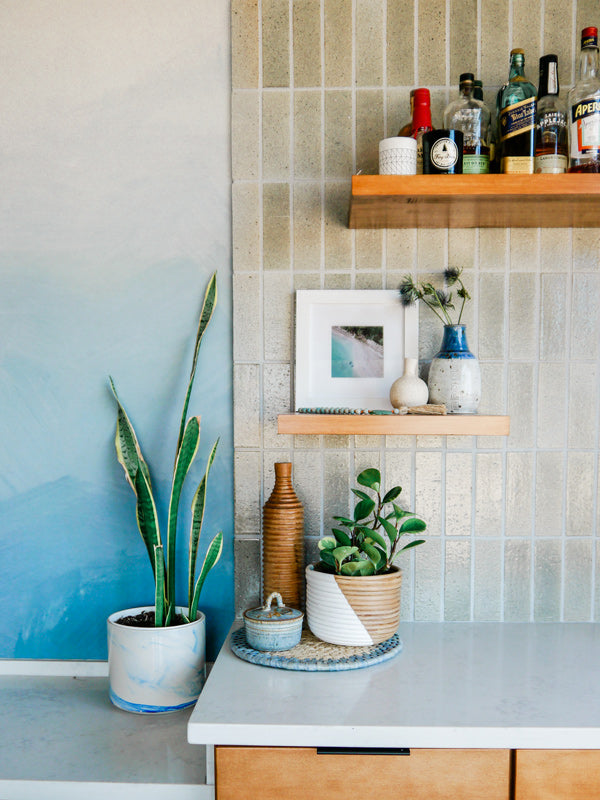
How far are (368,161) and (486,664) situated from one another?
1.21 meters

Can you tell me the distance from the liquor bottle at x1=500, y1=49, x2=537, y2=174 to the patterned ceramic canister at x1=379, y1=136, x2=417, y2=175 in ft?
0.67

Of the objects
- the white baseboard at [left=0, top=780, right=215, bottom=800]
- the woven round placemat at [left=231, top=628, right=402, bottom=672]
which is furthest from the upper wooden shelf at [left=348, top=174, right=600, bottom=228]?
the white baseboard at [left=0, top=780, right=215, bottom=800]

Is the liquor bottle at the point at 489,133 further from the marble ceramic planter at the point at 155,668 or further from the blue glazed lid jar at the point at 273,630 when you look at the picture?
the marble ceramic planter at the point at 155,668

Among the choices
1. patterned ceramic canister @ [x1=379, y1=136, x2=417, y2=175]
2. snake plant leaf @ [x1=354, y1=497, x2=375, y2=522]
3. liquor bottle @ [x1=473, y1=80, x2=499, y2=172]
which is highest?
liquor bottle @ [x1=473, y1=80, x2=499, y2=172]

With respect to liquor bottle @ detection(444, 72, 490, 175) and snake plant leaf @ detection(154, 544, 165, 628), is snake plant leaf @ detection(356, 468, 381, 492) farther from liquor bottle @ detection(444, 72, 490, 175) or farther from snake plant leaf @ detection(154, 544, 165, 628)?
liquor bottle @ detection(444, 72, 490, 175)

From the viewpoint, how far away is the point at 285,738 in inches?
44.1

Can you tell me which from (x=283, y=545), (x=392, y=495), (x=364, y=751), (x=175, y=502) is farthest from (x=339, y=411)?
(x=364, y=751)

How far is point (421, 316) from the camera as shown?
1.66 metres

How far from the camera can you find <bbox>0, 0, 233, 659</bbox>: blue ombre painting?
1677 mm

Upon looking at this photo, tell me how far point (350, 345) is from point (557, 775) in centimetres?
100

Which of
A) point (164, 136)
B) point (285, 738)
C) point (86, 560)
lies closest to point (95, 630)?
point (86, 560)

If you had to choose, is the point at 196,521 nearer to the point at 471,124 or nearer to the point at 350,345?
the point at 350,345

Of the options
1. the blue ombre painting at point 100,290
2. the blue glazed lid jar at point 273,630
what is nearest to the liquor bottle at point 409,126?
the blue ombre painting at point 100,290

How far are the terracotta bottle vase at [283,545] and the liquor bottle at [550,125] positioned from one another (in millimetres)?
903
